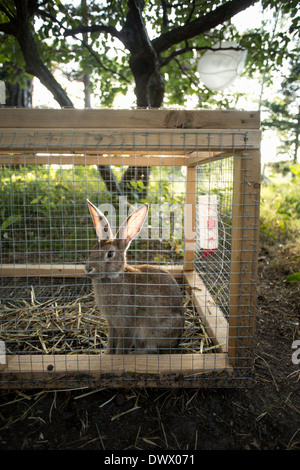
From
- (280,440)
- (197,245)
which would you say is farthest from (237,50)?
(280,440)

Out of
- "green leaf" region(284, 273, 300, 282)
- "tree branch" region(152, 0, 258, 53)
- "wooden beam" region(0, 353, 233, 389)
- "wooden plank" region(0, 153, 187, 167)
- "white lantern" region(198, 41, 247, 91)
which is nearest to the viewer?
"wooden beam" region(0, 353, 233, 389)

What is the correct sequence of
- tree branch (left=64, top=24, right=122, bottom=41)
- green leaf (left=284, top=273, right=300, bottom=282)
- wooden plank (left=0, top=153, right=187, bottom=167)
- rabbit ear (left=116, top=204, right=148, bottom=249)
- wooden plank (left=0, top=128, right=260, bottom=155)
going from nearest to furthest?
wooden plank (left=0, top=128, right=260, bottom=155) → rabbit ear (left=116, top=204, right=148, bottom=249) → wooden plank (left=0, top=153, right=187, bottom=167) → green leaf (left=284, top=273, right=300, bottom=282) → tree branch (left=64, top=24, right=122, bottom=41)

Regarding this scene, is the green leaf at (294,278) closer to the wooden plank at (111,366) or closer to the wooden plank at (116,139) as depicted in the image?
the wooden plank at (111,366)

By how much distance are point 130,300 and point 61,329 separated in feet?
1.65

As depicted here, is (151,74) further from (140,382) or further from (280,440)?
(280,440)

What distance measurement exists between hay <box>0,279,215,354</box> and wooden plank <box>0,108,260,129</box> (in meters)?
1.06

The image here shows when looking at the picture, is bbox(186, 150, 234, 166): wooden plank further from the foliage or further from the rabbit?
the foliage

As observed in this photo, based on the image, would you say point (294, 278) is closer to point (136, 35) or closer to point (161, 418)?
point (161, 418)

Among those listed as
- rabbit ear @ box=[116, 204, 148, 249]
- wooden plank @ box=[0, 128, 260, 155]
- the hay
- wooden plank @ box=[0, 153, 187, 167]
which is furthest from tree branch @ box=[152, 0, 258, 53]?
the hay

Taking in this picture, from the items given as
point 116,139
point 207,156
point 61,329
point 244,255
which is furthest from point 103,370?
point 207,156

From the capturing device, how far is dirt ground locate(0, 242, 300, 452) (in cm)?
162

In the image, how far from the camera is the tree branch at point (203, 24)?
11.2 feet

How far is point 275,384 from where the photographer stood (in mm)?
2066

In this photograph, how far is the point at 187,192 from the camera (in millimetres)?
1812
